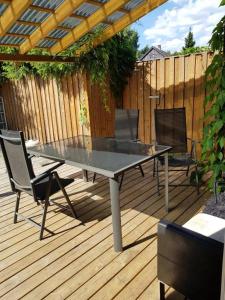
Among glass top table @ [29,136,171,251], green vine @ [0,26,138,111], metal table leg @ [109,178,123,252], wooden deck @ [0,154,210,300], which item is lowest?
wooden deck @ [0,154,210,300]

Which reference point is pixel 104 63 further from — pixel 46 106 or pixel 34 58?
pixel 46 106

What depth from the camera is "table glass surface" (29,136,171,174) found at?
8.16ft

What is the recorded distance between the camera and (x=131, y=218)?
9.98ft

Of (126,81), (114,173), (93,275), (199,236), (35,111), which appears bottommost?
(93,275)

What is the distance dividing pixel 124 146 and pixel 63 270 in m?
1.61

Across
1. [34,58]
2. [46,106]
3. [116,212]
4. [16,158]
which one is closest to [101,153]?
[116,212]

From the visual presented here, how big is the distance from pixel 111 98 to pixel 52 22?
2.49m

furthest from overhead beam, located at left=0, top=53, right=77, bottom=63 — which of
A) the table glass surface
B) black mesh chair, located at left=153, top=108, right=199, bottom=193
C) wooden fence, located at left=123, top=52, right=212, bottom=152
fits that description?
black mesh chair, located at left=153, top=108, right=199, bottom=193

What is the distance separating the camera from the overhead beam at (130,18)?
11.3ft

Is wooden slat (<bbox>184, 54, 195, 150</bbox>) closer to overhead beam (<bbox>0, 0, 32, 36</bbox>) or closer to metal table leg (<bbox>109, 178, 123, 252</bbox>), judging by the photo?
overhead beam (<bbox>0, 0, 32, 36</bbox>)

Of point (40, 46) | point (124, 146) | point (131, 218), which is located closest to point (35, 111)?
point (40, 46)

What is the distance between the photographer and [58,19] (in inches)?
136

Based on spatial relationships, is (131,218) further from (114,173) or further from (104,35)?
(104,35)

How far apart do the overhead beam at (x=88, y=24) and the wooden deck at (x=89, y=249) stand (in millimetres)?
2618
